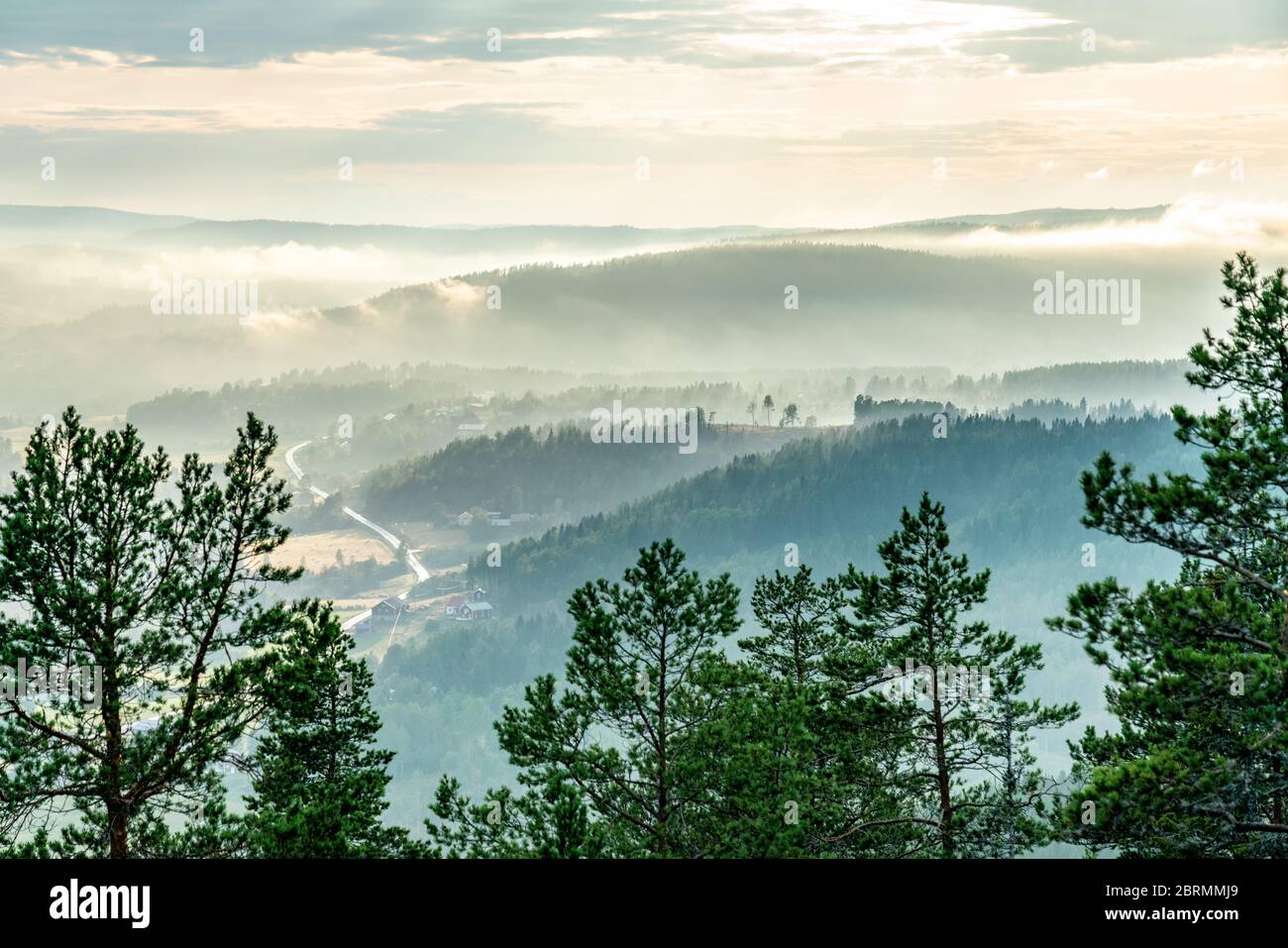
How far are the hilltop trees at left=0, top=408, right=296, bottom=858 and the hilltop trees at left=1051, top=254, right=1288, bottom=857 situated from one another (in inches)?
552

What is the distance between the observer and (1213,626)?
1817 centimetres

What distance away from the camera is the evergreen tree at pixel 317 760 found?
19500 mm

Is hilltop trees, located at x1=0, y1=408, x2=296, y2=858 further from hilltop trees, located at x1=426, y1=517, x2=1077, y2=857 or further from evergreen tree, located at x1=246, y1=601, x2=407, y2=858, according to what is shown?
hilltop trees, located at x1=426, y1=517, x2=1077, y2=857

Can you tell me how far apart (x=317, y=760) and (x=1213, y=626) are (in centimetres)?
1879

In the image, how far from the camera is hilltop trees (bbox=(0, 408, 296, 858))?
1912 centimetres
